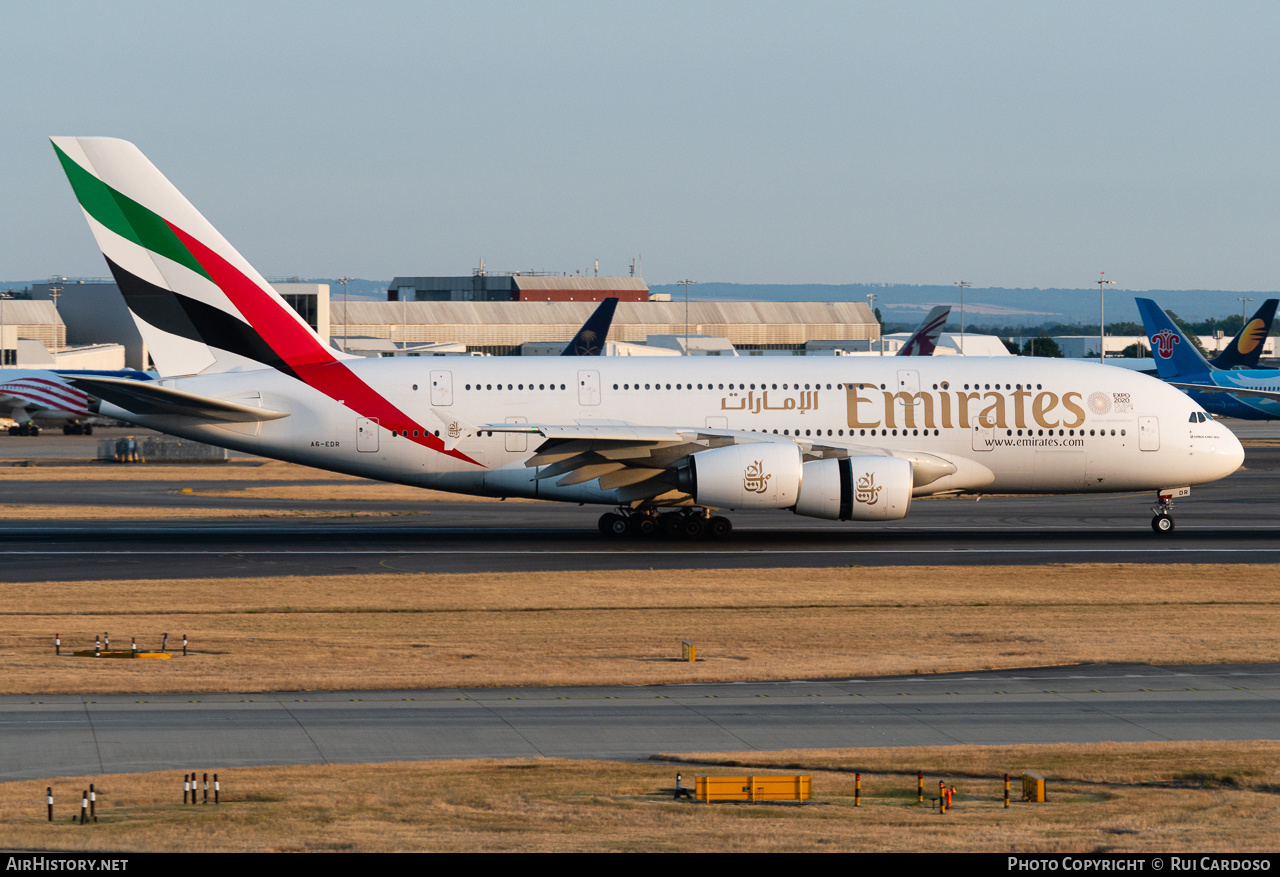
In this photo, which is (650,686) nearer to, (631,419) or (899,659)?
(899,659)

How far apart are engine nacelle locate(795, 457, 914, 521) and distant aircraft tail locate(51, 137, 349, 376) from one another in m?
13.9

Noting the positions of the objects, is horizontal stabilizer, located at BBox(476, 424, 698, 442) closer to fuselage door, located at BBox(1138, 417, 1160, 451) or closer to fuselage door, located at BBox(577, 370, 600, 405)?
fuselage door, located at BBox(577, 370, 600, 405)

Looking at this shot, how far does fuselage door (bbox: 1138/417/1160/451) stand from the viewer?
127 ft

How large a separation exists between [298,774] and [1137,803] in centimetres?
873

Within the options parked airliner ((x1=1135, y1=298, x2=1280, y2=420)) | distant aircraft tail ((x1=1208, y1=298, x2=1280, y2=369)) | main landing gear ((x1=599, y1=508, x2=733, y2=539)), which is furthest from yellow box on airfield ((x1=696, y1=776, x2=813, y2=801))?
distant aircraft tail ((x1=1208, y1=298, x2=1280, y2=369))

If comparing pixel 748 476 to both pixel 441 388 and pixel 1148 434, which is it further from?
pixel 1148 434

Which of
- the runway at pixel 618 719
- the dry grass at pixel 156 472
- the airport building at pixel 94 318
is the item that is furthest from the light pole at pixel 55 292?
the runway at pixel 618 719

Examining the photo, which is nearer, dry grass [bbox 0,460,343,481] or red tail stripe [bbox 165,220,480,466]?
red tail stripe [bbox 165,220,480,466]

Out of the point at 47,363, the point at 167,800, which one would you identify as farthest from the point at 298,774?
the point at 47,363

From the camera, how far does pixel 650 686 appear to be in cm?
2012

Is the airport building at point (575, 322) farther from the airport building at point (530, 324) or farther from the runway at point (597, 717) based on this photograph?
the runway at point (597, 717)

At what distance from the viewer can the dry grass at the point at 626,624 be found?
2088cm

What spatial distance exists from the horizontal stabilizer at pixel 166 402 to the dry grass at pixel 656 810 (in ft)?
70.3
